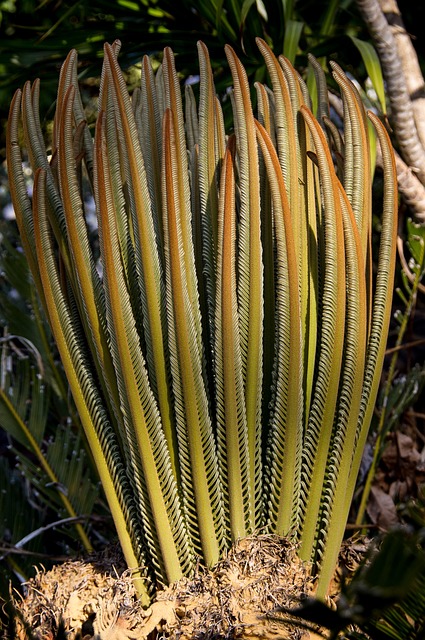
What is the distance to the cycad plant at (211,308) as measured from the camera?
3.03ft

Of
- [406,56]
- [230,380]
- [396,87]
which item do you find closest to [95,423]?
[230,380]

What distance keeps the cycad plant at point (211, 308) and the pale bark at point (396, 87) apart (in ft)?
1.45

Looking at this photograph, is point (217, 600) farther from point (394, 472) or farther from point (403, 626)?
point (394, 472)

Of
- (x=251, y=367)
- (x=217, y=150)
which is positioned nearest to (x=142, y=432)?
(x=251, y=367)

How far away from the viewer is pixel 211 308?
1.01 m

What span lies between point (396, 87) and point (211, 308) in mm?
791

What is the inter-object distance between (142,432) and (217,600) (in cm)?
25

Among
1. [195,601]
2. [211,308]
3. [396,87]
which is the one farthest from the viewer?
[396,87]

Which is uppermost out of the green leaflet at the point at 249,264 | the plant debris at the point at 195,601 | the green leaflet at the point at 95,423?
the green leaflet at the point at 249,264

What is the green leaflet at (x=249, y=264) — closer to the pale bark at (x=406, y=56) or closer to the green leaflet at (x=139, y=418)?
the green leaflet at (x=139, y=418)

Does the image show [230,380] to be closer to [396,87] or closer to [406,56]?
[396,87]

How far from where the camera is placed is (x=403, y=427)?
205cm

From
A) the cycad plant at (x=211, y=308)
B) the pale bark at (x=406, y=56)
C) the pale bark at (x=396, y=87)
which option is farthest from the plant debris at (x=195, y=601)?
the pale bark at (x=406, y=56)

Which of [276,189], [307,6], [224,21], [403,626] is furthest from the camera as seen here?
[307,6]
